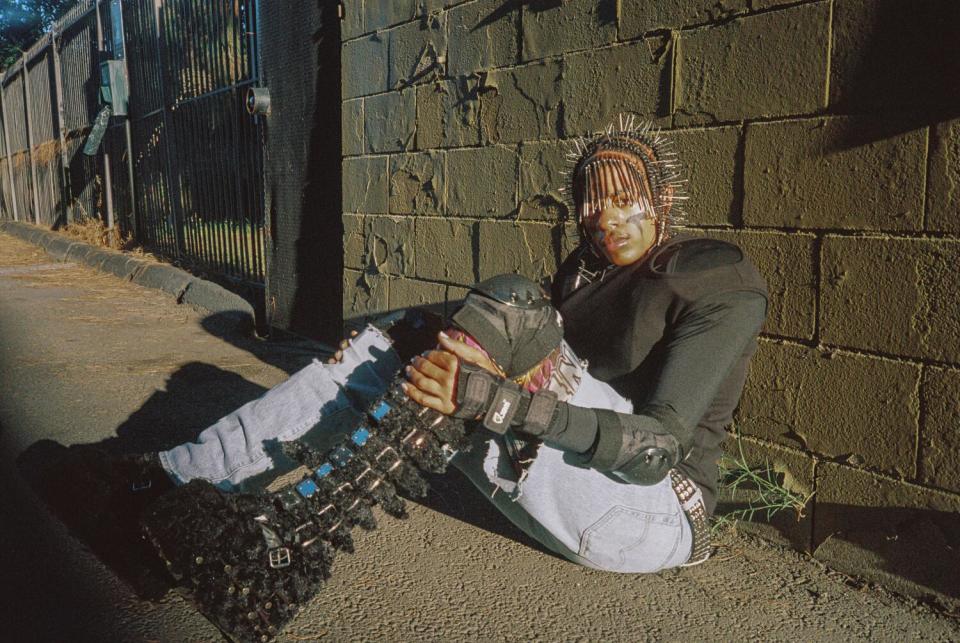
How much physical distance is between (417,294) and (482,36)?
4.49ft

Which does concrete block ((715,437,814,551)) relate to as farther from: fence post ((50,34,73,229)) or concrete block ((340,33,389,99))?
fence post ((50,34,73,229))

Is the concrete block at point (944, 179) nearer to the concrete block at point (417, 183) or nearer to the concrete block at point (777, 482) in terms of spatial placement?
the concrete block at point (777, 482)

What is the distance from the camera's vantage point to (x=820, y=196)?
2.28m

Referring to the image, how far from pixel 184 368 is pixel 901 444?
394 cm

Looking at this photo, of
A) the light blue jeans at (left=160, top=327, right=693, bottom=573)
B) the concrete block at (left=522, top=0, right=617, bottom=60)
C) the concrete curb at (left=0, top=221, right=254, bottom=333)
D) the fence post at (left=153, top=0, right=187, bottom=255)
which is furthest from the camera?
the fence post at (left=153, top=0, right=187, bottom=255)

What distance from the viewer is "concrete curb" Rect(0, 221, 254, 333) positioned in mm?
6277

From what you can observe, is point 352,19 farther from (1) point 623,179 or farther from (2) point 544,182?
(1) point 623,179

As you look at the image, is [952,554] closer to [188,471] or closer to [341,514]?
[341,514]

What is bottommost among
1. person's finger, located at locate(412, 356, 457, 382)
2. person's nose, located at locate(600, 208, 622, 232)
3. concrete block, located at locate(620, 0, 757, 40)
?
person's finger, located at locate(412, 356, 457, 382)

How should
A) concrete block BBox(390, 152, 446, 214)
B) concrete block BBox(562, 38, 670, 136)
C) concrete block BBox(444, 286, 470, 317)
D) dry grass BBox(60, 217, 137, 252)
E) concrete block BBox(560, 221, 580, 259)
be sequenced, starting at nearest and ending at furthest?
concrete block BBox(562, 38, 670, 136) < concrete block BBox(560, 221, 580, 259) < concrete block BBox(444, 286, 470, 317) < concrete block BBox(390, 152, 446, 214) < dry grass BBox(60, 217, 137, 252)

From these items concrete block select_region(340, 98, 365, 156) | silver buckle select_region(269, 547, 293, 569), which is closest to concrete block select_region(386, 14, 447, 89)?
concrete block select_region(340, 98, 365, 156)

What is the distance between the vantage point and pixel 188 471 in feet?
7.19

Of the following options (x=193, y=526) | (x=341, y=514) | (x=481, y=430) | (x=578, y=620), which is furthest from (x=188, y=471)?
(x=578, y=620)

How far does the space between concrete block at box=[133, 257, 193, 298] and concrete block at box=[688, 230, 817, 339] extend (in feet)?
18.0
